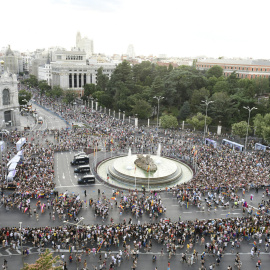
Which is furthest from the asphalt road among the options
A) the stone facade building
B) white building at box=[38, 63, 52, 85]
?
white building at box=[38, 63, 52, 85]

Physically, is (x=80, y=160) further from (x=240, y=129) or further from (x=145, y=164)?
(x=240, y=129)

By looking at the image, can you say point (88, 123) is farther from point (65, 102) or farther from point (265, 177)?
point (265, 177)

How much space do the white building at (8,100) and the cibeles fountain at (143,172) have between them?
24.6 metres

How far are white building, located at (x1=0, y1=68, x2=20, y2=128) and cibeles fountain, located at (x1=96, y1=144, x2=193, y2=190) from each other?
24631mm

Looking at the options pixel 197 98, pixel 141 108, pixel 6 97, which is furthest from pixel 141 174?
pixel 6 97

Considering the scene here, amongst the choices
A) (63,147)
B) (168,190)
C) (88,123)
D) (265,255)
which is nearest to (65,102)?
(88,123)

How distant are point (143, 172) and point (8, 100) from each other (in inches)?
1284

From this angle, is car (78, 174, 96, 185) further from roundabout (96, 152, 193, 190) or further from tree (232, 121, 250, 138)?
tree (232, 121, 250, 138)

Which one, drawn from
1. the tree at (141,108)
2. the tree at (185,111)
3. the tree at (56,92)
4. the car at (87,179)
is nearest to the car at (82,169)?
the car at (87,179)

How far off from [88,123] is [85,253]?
41.9 meters

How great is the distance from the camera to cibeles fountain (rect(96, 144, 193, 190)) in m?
32.4

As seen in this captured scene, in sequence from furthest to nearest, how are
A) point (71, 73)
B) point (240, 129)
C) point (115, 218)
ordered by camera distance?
point (71, 73) < point (240, 129) < point (115, 218)

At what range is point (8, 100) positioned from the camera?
53469mm

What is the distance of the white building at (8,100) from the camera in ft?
170
